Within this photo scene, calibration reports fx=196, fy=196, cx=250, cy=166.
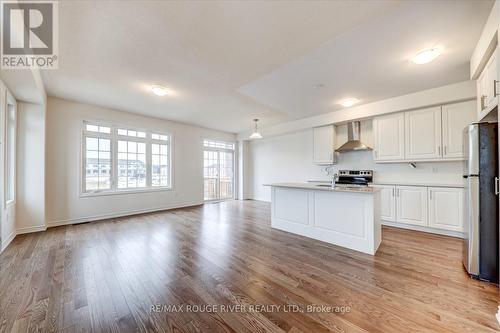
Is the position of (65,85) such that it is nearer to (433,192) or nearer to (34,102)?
(34,102)

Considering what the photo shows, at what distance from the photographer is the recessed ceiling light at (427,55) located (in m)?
2.44

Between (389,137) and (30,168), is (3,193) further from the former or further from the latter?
(389,137)

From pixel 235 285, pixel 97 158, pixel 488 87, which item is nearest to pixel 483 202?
pixel 488 87

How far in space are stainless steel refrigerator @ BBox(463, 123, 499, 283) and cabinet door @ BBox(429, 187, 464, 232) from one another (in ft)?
5.70

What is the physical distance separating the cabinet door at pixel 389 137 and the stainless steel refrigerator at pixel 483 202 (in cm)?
213

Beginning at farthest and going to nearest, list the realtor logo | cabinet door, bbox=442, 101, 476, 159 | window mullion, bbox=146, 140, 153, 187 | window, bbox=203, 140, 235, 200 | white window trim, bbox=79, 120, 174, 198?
window, bbox=203, 140, 235, 200, window mullion, bbox=146, 140, 153, 187, white window trim, bbox=79, 120, 174, 198, cabinet door, bbox=442, 101, 476, 159, the realtor logo

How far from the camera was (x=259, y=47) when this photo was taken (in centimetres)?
242

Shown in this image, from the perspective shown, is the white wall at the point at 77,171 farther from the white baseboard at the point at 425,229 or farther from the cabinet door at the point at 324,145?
the white baseboard at the point at 425,229

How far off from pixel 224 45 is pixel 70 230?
14.9 feet

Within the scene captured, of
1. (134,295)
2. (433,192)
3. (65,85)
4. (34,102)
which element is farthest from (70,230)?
(433,192)

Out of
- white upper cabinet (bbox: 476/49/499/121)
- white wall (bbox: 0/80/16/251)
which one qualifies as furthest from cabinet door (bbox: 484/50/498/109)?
white wall (bbox: 0/80/16/251)

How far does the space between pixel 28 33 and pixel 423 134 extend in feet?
20.3

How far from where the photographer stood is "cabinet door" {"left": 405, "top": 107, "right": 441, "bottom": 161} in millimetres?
3763

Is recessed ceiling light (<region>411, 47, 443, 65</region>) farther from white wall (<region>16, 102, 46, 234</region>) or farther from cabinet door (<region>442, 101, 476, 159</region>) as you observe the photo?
white wall (<region>16, 102, 46, 234</region>)
